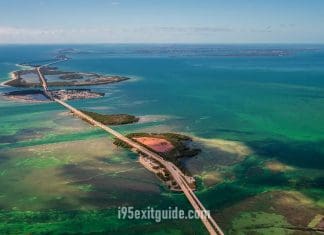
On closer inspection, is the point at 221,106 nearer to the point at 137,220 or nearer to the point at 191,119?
the point at 191,119

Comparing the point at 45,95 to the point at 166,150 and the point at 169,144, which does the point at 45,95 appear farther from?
the point at 166,150

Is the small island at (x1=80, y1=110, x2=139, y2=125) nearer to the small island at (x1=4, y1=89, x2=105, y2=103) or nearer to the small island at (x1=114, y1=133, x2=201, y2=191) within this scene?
the small island at (x1=114, y1=133, x2=201, y2=191)

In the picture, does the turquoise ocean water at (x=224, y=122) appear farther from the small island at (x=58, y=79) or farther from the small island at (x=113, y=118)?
the small island at (x=58, y=79)

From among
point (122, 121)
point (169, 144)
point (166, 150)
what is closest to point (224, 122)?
point (122, 121)

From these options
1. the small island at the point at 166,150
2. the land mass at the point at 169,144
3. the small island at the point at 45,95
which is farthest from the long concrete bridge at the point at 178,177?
the small island at the point at 45,95

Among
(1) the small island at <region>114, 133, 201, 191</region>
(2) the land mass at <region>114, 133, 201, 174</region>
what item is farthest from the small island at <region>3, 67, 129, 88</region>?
(1) the small island at <region>114, 133, 201, 191</region>

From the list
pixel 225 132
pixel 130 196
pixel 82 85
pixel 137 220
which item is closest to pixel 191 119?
pixel 225 132

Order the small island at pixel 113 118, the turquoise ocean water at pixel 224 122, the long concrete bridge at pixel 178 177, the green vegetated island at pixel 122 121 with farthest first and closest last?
the small island at pixel 113 118 < the green vegetated island at pixel 122 121 < the turquoise ocean water at pixel 224 122 < the long concrete bridge at pixel 178 177

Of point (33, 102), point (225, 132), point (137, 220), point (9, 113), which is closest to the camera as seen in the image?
point (137, 220)
